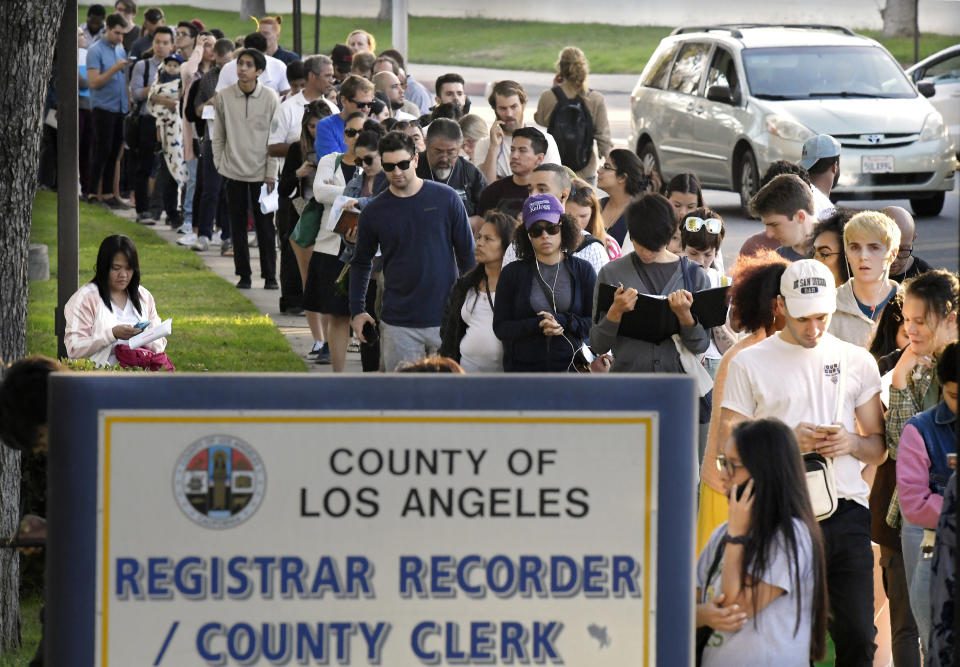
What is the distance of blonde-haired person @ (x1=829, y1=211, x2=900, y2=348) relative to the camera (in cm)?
685

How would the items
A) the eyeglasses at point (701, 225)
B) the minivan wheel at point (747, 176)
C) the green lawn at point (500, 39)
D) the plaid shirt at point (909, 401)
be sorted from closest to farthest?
1. the plaid shirt at point (909, 401)
2. the eyeglasses at point (701, 225)
3. the minivan wheel at point (747, 176)
4. the green lawn at point (500, 39)

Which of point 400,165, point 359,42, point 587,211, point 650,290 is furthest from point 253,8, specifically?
point 650,290

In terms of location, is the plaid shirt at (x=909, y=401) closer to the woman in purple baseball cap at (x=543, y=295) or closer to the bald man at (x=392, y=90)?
the woman in purple baseball cap at (x=543, y=295)

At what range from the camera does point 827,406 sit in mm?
5668

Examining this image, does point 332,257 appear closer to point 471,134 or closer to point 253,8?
point 471,134

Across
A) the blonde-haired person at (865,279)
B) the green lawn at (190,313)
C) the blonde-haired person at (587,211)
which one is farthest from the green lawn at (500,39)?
the blonde-haired person at (865,279)

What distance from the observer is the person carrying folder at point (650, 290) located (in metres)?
6.76

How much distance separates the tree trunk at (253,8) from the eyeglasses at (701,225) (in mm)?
42207

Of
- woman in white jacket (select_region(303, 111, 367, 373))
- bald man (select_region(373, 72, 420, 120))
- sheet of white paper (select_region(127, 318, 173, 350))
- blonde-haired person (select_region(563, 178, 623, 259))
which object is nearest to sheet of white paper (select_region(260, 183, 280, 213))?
bald man (select_region(373, 72, 420, 120))

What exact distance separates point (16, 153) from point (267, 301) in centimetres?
850

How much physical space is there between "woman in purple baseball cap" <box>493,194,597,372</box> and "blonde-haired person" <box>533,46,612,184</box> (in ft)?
22.6

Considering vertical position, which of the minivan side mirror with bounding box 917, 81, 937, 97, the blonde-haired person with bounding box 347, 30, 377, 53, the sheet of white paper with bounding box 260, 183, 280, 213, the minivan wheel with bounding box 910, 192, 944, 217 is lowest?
the sheet of white paper with bounding box 260, 183, 280, 213

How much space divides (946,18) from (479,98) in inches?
505

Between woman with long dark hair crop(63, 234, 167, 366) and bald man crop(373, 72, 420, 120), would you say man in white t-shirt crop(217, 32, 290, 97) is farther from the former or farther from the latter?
woman with long dark hair crop(63, 234, 167, 366)
